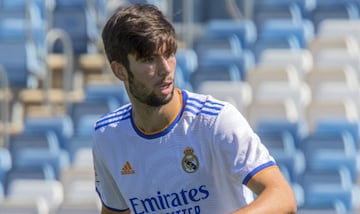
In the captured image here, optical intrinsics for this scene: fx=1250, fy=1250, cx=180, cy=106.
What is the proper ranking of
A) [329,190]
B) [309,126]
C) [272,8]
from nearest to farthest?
[329,190] < [309,126] < [272,8]

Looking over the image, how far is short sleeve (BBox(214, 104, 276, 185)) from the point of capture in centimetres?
318

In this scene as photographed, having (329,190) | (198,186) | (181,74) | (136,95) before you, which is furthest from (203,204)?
(181,74)

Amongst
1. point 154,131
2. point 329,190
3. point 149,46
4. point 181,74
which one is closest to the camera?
point 149,46

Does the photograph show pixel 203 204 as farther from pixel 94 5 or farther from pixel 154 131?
pixel 94 5

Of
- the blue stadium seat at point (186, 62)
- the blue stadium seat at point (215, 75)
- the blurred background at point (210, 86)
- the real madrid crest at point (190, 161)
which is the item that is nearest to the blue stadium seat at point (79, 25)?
the blurred background at point (210, 86)

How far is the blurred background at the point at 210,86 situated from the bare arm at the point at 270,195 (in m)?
3.52

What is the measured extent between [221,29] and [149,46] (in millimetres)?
5664

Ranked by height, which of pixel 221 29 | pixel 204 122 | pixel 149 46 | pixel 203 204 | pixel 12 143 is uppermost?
pixel 149 46

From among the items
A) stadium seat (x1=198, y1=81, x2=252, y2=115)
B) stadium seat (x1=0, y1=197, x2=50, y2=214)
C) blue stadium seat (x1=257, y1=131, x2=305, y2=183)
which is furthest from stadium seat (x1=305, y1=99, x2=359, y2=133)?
stadium seat (x1=0, y1=197, x2=50, y2=214)

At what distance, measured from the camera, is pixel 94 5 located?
9.53 metres

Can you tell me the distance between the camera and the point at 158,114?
3.33m

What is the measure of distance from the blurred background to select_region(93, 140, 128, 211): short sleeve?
3.20 meters

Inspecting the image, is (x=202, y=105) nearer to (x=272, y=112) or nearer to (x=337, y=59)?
(x=272, y=112)

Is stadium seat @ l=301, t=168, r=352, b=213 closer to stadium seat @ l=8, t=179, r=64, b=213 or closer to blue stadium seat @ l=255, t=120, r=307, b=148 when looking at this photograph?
blue stadium seat @ l=255, t=120, r=307, b=148
